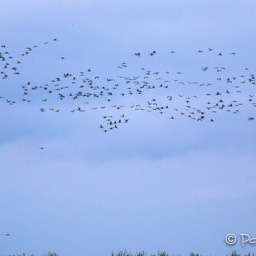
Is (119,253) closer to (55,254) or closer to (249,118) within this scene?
(55,254)

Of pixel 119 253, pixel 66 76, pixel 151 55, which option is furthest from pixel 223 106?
pixel 119 253

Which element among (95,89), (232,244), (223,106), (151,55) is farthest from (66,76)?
(232,244)

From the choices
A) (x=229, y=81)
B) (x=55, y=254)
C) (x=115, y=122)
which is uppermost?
(x=229, y=81)

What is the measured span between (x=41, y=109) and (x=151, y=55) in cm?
1098

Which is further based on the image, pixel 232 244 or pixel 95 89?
pixel 95 89

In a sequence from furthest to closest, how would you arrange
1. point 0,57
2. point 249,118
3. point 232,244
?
point 0,57 → point 249,118 → point 232,244

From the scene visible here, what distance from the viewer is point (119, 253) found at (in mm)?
59188

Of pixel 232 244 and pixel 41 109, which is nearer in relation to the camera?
pixel 232 244

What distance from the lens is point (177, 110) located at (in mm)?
70125

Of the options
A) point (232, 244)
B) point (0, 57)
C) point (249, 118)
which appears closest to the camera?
point (232, 244)

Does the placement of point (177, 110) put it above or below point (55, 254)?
above

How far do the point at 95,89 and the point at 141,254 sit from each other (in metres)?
19.5

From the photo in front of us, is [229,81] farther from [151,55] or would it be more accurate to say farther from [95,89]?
[95,89]

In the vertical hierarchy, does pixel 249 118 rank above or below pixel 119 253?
above
